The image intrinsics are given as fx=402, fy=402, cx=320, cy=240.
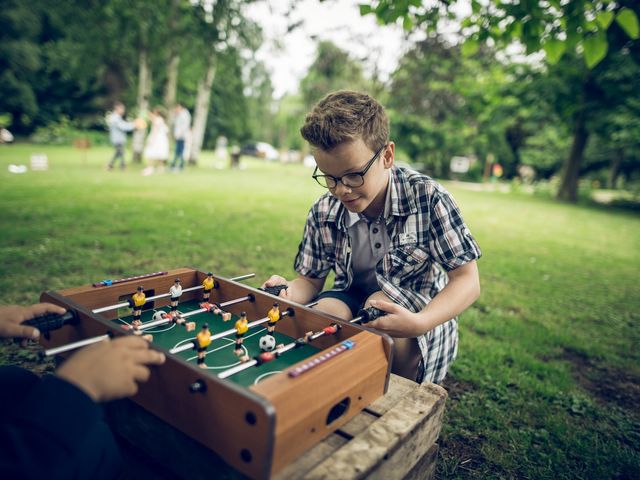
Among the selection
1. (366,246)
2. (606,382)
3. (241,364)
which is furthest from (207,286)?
(606,382)

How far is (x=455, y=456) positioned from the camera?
2.28 metres

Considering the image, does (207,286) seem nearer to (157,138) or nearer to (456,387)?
(456,387)

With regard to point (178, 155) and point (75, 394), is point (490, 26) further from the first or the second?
point (178, 155)

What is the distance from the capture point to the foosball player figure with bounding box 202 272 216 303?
229 cm

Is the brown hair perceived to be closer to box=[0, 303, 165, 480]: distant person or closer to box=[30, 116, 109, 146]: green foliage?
box=[0, 303, 165, 480]: distant person

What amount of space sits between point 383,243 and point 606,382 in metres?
2.31

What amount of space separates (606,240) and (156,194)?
36.7ft


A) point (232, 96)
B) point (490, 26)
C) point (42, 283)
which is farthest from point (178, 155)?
point (232, 96)

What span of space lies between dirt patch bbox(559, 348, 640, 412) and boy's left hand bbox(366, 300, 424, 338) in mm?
2084

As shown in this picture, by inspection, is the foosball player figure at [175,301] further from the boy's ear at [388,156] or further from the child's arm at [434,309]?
the boy's ear at [388,156]

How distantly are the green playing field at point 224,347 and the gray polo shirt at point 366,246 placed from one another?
0.76m

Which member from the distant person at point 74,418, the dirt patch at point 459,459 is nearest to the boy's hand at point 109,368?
the distant person at point 74,418

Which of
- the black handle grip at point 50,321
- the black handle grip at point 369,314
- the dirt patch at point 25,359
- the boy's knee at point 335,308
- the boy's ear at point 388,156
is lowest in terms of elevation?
the dirt patch at point 25,359

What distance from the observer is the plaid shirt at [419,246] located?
2.20 meters
